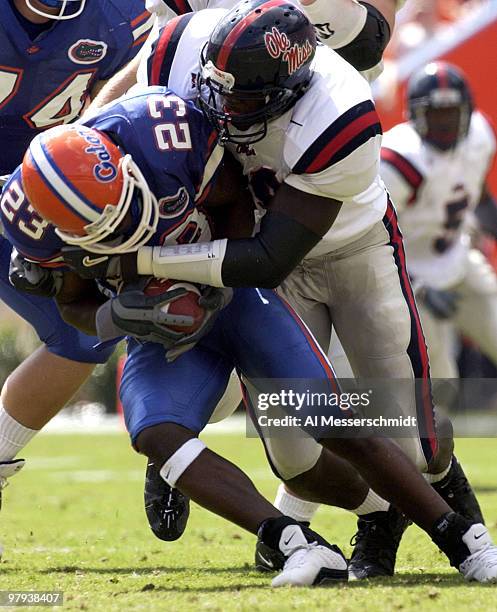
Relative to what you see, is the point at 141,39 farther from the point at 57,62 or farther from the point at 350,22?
the point at 350,22

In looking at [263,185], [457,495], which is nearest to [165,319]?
[263,185]

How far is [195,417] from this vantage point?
3.12 m

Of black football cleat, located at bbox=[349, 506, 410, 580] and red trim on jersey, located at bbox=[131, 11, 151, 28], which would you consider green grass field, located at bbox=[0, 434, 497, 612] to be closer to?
black football cleat, located at bbox=[349, 506, 410, 580]

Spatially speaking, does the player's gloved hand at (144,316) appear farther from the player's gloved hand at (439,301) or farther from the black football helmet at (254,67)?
the player's gloved hand at (439,301)

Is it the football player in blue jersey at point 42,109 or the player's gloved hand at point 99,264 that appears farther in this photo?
the football player in blue jersey at point 42,109

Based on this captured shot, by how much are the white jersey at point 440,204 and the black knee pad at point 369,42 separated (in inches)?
115

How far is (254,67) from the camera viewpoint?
3035mm

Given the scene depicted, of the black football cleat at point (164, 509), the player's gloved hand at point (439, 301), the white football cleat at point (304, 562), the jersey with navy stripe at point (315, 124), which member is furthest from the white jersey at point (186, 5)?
the player's gloved hand at point (439, 301)

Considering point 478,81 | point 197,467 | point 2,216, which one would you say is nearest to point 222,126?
point 2,216

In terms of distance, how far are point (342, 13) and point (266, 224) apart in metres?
0.87

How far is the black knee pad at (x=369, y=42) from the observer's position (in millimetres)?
3625

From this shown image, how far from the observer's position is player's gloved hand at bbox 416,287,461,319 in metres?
6.80

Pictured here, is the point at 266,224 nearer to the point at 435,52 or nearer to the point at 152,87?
the point at 152,87

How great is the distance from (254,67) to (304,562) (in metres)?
1.16
